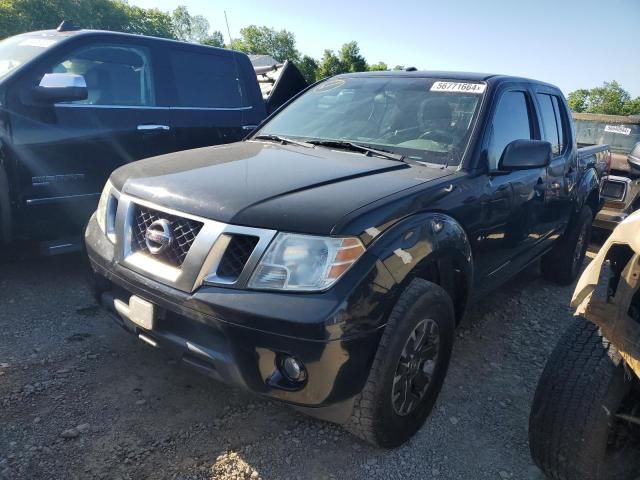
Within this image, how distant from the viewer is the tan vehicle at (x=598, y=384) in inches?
70.6

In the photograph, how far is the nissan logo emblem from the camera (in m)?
2.15

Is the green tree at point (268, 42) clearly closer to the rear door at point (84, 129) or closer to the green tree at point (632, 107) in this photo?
the green tree at point (632, 107)

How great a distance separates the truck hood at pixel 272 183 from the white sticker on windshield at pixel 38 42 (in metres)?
1.77

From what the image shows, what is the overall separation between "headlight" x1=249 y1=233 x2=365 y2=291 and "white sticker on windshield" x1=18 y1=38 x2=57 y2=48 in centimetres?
301

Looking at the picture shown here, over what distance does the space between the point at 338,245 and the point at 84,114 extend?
9.21ft

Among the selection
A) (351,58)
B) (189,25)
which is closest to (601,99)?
(351,58)

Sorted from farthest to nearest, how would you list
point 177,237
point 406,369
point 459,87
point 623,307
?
point 459,87
point 406,369
point 177,237
point 623,307

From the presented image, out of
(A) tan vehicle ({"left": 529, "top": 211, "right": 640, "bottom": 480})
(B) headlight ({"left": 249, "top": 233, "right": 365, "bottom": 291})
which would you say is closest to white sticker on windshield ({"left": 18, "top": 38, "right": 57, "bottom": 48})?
(B) headlight ({"left": 249, "top": 233, "right": 365, "bottom": 291})

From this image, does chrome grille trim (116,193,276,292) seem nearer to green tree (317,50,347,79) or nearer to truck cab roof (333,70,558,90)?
truck cab roof (333,70,558,90)

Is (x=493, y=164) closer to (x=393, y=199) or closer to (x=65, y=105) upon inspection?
(x=393, y=199)

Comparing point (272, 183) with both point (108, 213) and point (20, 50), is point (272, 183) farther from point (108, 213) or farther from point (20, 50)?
A: point (20, 50)

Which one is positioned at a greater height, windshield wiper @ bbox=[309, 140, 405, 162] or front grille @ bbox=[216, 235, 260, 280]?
windshield wiper @ bbox=[309, 140, 405, 162]

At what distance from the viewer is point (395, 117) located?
314 cm

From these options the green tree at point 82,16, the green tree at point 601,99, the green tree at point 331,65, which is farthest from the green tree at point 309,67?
the green tree at point 601,99
